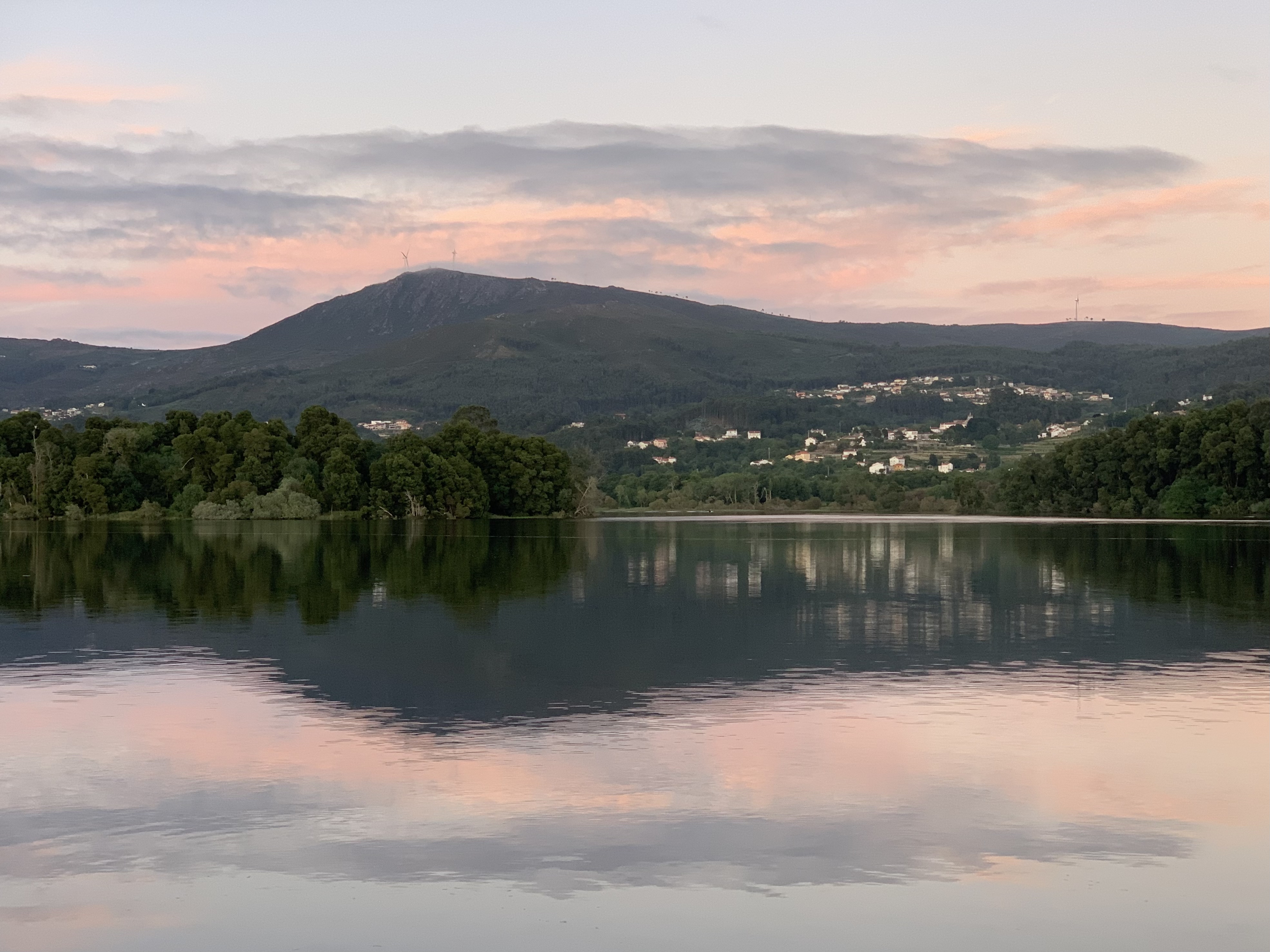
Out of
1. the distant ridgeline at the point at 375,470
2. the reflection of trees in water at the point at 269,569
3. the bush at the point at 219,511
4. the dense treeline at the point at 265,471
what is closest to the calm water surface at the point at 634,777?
the reflection of trees in water at the point at 269,569

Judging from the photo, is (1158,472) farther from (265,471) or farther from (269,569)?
(269,569)

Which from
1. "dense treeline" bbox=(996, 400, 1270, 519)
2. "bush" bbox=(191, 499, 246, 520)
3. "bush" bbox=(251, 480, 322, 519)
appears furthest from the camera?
"dense treeline" bbox=(996, 400, 1270, 519)

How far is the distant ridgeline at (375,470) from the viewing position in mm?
140875

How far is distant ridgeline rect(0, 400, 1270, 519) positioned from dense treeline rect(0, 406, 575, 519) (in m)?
0.16

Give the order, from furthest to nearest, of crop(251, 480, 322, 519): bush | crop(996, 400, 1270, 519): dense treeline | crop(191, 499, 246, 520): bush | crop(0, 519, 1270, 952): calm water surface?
crop(996, 400, 1270, 519): dense treeline → crop(251, 480, 322, 519): bush → crop(191, 499, 246, 520): bush → crop(0, 519, 1270, 952): calm water surface

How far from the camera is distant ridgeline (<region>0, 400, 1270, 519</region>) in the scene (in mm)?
140875

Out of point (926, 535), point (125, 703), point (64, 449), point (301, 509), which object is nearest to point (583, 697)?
point (125, 703)

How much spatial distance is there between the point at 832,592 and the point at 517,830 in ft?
108

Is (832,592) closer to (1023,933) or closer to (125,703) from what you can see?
(125,703)

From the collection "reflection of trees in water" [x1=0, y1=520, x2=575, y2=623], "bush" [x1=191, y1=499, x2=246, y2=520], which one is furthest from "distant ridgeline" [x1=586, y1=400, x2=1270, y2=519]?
"bush" [x1=191, y1=499, x2=246, y2=520]

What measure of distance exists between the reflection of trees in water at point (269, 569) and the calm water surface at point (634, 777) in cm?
295

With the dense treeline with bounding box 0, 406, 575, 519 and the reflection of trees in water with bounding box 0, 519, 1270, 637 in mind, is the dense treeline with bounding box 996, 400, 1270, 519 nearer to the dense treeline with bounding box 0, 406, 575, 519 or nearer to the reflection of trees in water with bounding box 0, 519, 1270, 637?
the reflection of trees in water with bounding box 0, 519, 1270, 637

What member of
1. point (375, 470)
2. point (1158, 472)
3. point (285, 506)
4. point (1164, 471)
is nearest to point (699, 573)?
point (285, 506)

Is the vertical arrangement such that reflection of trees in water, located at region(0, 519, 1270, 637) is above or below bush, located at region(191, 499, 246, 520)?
above
